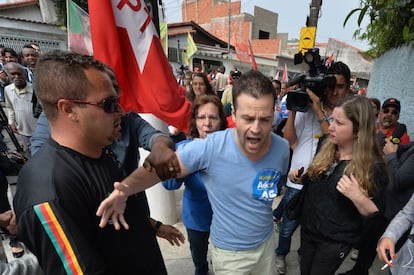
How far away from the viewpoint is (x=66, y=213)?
0.85 m

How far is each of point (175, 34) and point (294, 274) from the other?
1773cm

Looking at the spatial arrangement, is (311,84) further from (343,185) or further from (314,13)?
(314,13)

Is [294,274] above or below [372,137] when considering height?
below

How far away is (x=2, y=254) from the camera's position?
1.50 metres

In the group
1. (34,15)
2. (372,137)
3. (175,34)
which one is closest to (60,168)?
(372,137)

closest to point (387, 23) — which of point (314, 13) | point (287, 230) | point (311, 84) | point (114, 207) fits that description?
point (314, 13)

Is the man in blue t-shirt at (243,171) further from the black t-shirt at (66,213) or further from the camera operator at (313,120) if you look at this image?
the camera operator at (313,120)

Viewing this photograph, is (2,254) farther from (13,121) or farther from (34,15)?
(34,15)

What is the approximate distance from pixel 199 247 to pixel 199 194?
1.73 feet

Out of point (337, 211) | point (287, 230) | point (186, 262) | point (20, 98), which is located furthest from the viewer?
point (20, 98)

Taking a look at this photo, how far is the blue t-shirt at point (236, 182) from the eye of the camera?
137cm

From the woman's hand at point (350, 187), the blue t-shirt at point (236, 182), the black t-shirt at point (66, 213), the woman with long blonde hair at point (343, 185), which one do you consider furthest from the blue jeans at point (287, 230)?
the black t-shirt at point (66, 213)

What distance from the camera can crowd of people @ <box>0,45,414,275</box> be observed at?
2.94 feet

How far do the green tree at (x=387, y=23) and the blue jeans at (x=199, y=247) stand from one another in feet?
10.6
